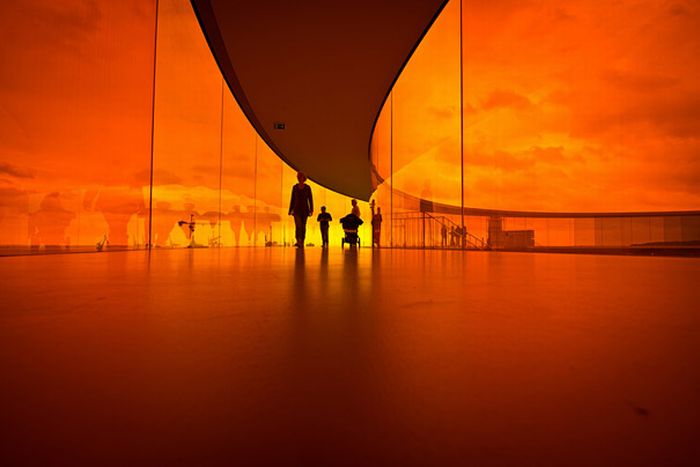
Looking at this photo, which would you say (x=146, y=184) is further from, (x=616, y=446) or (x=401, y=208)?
(x=616, y=446)

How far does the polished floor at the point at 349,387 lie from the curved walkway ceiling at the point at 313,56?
23.5 ft

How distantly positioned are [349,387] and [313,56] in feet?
30.0

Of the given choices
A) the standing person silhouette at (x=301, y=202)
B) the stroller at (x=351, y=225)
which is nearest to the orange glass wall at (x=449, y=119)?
the standing person silhouette at (x=301, y=202)

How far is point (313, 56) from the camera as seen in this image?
338 inches

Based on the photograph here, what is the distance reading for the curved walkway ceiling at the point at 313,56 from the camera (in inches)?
272

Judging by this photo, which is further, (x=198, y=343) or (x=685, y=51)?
(x=685, y=51)

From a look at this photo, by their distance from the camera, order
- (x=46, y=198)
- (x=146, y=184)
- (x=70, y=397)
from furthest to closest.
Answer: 1. (x=146, y=184)
2. (x=46, y=198)
3. (x=70, y=397)

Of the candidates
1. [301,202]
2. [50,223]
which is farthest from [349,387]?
[301,202]

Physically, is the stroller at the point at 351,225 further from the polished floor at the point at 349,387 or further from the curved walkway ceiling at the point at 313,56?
the polished floor at the point at 349,387

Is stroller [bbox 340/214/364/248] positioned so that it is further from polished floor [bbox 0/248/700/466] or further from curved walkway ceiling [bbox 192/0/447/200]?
polished floor [bbox 0/248/700/466]

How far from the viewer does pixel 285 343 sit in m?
0.61

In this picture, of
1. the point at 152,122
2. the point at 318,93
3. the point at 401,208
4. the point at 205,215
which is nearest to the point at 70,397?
the point at 152,122

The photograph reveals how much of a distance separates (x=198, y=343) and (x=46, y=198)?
458 centimetres

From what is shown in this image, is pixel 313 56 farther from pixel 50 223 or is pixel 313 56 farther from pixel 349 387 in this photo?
pixel 349 387
